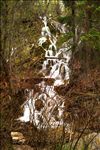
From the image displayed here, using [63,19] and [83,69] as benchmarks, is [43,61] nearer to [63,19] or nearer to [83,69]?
[63,19]

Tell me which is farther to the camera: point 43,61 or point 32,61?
point 43,61

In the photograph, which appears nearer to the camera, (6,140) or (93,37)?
(6,140)

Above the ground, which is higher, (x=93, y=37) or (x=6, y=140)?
(x=93, y=37)

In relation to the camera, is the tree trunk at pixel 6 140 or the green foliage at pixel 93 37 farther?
the green foliage at pixel 93 37

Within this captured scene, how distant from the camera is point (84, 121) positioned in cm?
730

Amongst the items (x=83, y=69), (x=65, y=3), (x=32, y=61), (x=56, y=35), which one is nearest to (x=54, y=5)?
(x=65, y=3)

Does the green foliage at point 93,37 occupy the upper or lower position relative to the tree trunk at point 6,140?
upper

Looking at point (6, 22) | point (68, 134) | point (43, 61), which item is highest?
point (6, 22)

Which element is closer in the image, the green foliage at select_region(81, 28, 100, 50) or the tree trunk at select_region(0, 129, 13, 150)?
the tree trunk at select_region(0, 129, 13, 150)

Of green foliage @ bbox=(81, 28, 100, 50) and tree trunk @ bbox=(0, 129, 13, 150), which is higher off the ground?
green foliage @ bbox=(81, 28, 100, 50)

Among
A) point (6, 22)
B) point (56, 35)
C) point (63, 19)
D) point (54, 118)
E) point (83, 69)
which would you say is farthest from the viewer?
point (56, 35)

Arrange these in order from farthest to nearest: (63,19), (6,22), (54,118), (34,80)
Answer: (63,19)
(34,80)
(6,22)
(54,118)

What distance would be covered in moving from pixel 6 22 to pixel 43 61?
1127cm

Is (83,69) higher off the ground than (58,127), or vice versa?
(58,127)
